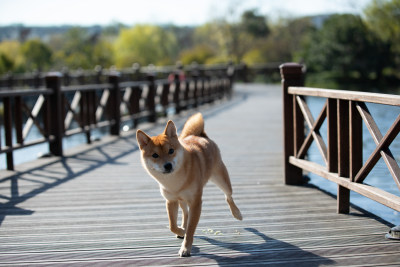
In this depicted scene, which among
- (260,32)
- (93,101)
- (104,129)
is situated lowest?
(104,129)

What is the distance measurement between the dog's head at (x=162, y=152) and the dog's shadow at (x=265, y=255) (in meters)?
0.67

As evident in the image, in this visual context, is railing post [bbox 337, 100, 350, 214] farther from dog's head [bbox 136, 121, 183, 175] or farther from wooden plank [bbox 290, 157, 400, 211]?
dog's head [bbox 136, 121, 183, 175]

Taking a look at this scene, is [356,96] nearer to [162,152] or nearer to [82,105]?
[162,152]

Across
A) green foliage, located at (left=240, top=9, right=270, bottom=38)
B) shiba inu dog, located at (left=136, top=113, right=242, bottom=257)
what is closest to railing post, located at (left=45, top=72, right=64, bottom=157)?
shiba inu dog, located at (left=136, top=113, right=242, bottom=257)

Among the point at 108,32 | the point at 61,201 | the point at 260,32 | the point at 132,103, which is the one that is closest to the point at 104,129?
the point at 132,103

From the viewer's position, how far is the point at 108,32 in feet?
344

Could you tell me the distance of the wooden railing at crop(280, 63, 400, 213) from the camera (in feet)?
12.5

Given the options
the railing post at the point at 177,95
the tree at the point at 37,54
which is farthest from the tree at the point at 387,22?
the tree at the point at 37,54

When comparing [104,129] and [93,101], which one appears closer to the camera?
[93,101]

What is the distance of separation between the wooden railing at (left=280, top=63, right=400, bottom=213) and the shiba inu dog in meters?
1.14

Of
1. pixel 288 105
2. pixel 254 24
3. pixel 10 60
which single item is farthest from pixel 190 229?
pixel 254 24

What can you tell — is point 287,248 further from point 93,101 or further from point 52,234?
point 93,101

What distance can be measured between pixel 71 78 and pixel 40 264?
25.3 m

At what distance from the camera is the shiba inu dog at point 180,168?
3416 millimetres
